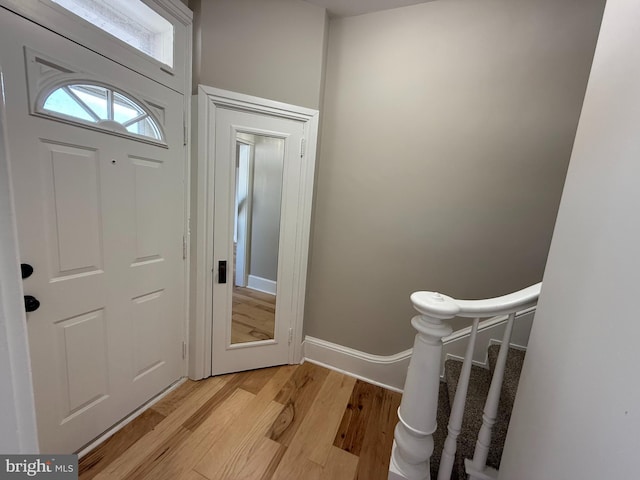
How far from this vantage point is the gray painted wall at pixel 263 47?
1.57 meters

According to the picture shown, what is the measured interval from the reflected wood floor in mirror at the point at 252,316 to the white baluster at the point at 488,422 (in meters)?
1.48

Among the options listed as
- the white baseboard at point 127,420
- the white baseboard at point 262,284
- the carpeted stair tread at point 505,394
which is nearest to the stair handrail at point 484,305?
the carpeted stair tread at point 505,394

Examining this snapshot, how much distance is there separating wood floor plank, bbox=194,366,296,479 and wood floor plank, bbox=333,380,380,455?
44cm

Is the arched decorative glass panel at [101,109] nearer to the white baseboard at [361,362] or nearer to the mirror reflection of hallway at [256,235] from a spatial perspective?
the mirror reflection of hallway at [256,235]

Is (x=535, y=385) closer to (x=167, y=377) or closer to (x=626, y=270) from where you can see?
(x=626, y=270)

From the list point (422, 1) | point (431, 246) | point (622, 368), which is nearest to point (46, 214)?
point (622, 368)

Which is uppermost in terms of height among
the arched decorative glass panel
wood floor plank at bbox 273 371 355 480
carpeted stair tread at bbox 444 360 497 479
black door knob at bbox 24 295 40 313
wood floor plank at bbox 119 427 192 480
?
the arched decorative glass panel

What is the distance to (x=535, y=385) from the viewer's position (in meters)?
0.74

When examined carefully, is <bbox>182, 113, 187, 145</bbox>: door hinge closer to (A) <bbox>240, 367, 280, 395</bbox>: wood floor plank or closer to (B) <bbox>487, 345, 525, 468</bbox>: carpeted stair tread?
(A) <bbox>240, 367, 280, 395</bbox>: wood floor plank

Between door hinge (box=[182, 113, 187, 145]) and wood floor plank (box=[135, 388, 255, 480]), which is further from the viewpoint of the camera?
door hinge (box=[182, 113, 187, 145])

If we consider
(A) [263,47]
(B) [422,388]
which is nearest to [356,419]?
(B) [422,388]

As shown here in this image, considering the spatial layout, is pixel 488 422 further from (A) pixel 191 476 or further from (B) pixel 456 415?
(A) pixel 191 476

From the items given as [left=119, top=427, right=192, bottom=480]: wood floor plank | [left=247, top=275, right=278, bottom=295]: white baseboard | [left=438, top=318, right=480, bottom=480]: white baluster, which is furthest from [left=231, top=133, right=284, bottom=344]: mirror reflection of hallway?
[left=438, top=318, right=480, bottom=480]: white baluster

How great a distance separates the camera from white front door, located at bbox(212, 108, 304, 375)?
1766 mm
